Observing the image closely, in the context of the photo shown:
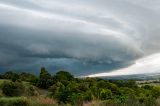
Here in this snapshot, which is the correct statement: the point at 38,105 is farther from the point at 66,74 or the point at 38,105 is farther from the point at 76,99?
the point at 66,74

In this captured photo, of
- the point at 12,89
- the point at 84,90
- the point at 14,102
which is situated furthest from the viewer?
the point at 12,89

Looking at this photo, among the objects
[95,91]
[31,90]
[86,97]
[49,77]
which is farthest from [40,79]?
[86,97]

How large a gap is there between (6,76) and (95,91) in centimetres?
2308

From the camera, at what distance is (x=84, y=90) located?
144ft

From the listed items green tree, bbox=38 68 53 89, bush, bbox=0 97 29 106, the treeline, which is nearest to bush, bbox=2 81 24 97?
the treeline

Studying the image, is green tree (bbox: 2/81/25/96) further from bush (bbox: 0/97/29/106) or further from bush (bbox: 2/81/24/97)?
bush (bbox: 0/97/29/106)

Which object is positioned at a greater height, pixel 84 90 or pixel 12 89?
pixel 12 89

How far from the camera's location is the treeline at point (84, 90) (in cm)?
2867

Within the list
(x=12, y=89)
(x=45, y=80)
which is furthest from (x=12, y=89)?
(x=45, y=80)

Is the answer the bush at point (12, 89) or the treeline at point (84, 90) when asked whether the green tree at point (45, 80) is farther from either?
the bush at point (12, 89)

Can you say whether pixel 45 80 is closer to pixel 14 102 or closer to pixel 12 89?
pixel 12 89

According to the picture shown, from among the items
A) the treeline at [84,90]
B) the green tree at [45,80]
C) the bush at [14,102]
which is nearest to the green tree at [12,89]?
the treeline at [84,90]

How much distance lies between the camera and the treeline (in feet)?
94.1

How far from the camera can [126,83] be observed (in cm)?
5638
